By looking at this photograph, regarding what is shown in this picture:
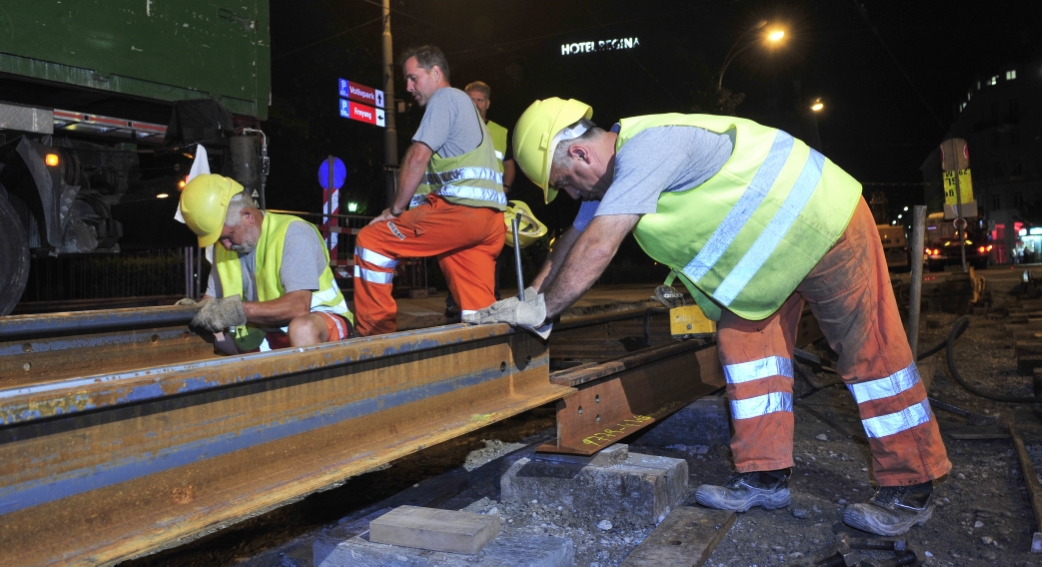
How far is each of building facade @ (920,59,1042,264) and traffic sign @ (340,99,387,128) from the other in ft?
232


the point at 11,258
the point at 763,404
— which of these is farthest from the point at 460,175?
the point at 11,258

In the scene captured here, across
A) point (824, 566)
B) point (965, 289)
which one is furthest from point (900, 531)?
point (965, 289)

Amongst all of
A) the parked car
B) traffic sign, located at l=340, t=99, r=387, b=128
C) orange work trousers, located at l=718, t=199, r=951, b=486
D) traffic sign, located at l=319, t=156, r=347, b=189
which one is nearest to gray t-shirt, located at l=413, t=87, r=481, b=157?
orange work trousers, located at l=718, t=199, r=951, b=486

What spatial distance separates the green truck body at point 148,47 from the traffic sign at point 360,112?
8404 mm

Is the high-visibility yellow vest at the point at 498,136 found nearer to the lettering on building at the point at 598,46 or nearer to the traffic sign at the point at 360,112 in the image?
the traffic sign at the point at 360,112

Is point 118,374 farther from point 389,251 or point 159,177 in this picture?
point 159,177

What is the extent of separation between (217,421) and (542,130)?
1.64 meters

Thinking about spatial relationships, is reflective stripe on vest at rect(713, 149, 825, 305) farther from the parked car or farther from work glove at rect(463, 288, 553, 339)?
the parked car

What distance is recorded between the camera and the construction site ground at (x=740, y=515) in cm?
314

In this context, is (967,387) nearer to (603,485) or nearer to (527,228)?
(527,228)

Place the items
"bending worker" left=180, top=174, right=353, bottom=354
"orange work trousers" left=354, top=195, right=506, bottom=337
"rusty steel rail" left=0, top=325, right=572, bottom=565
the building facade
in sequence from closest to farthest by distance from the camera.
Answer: "rusty steel rail" left=0, top=325, right=572, bottom=565 → "bending worker" left=180, top=174, right=353, bottom=354 → "orange work trousers" left=354, top=195, right=506, bottom=337 → the building facade

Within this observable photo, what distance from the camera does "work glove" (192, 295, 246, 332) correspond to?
3.85 m

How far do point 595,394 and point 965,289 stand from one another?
11.8 m

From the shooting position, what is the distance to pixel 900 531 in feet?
10.5
